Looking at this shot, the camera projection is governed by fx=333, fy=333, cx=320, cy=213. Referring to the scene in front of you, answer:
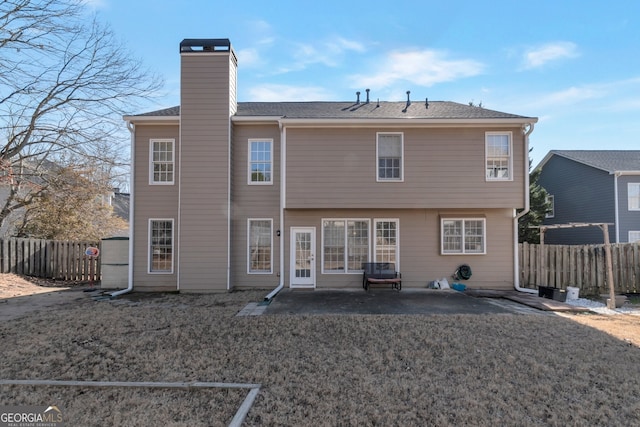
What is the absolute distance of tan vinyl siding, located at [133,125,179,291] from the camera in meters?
10.7

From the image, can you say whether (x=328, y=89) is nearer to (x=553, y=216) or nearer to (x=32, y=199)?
(x=32, y=199)

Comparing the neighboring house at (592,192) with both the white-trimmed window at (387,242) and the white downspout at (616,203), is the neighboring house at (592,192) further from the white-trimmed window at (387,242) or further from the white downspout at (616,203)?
A: the white-trimmed window at (387,242)

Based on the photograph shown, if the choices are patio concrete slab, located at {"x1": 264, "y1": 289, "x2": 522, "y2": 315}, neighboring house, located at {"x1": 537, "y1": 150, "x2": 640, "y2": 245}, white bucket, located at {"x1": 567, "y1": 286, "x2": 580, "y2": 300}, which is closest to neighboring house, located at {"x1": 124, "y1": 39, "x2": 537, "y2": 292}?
patio concrete slab, located at {"x1": 264, "y1": 289, "x2": 522, "y2": 315}

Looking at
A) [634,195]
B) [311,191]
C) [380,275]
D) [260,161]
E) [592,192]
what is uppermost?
[260,161]

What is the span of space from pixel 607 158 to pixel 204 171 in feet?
68.3

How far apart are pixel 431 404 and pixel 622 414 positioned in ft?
5.95

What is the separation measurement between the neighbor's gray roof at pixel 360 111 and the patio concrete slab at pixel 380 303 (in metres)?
5.35

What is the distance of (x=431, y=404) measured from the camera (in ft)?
11.2

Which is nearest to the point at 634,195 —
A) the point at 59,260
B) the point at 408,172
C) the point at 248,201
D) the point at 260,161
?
the point at 408,172

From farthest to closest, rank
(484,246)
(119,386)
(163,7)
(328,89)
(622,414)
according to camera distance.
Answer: (328,89)
(484,246)
(163,7)
(119,386)
(622,414)

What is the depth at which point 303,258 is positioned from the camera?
1080 centimetres

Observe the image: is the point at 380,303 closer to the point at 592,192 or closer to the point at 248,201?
the point at 248,201

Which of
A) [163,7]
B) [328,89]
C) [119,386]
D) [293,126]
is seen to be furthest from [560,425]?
[328,89]

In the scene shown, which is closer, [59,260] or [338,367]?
[338,367]
